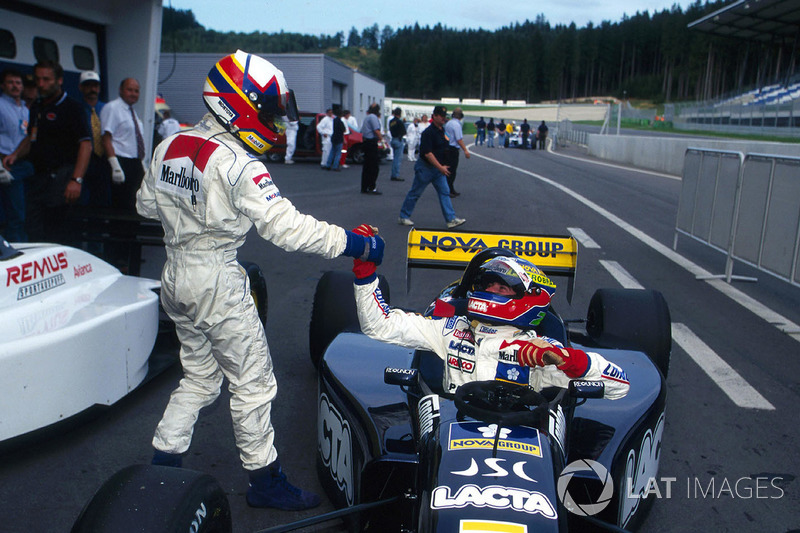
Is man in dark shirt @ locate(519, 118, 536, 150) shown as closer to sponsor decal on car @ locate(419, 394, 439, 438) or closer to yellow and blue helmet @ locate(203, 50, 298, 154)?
yellow and blue helmet @ locate(203, 50, 298, 154)

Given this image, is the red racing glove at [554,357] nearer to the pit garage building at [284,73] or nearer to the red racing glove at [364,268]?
the red racing glove at [364,268]

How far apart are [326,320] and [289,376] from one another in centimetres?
58

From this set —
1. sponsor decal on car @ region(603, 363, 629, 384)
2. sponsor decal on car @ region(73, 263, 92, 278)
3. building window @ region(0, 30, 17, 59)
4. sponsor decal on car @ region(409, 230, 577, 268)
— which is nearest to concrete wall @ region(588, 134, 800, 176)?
sponsor decal on car @ region(409, 230, 577, 268)

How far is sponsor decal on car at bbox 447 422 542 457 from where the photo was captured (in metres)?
2.21

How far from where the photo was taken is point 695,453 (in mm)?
3736

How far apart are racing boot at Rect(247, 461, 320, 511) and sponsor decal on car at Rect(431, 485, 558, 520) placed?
3.97ft

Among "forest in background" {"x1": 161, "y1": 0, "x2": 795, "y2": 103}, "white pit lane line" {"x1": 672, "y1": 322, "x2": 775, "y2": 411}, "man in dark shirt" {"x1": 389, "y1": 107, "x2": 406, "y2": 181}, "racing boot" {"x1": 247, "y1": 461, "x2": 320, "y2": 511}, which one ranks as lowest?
"racing boot" {"x1": 247, "y1": 461, "x2": 320, "y2": 511}

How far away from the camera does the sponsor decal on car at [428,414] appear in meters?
2.50

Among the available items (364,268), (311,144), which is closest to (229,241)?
(364,268)

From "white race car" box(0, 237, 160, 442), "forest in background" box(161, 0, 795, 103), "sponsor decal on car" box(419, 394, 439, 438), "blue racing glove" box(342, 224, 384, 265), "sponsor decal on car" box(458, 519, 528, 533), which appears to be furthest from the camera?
"forest in background" box(161, 0, 795, 103)

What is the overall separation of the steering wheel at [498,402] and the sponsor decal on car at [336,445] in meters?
0.68

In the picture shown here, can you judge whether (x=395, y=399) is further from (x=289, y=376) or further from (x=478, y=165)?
(x=478, y=165)

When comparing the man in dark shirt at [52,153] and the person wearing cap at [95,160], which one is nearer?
the man in dark shirt at [52,153]

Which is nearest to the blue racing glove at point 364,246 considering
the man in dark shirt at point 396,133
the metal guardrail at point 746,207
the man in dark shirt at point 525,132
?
the metal guardrail at point 746,207
